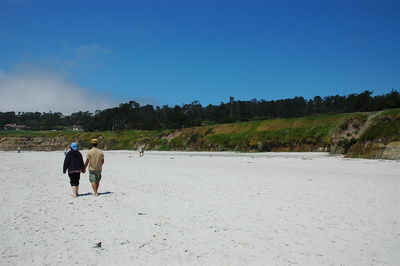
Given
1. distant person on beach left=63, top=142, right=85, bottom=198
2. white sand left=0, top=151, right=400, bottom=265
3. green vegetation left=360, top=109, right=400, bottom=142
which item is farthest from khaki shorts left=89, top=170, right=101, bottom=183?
green vegetation left=360, top=109, right=400, bottom=142

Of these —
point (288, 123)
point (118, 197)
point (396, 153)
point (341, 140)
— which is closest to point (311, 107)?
point (288, 123)

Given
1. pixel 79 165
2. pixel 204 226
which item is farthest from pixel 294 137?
pixel 204 226

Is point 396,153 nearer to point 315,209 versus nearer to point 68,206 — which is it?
point 315,209

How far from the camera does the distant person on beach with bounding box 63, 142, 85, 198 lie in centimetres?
1214

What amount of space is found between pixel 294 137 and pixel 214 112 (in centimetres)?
7989

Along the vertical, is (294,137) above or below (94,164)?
above

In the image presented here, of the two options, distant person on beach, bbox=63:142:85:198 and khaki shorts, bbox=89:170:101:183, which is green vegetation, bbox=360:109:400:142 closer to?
khaki shorts, bbox=89:170:101:183

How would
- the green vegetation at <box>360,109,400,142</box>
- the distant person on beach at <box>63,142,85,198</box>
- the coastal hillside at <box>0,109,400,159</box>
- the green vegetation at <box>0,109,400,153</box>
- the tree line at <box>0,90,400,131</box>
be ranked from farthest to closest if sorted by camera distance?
the tree line at <box>0,90,400,131</box> → the green vegetation at <box>0,109,400,153</box> → the coastal hillside at <box>0,109,400,159</box> → the green vegetation at <box>360,109,400,142</box> → the distant person on beach at <box>63,142,85,198</box>

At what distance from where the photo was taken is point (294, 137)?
4544 cm

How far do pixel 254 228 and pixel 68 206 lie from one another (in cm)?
591

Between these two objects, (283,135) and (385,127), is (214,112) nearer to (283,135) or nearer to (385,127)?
(283,135)

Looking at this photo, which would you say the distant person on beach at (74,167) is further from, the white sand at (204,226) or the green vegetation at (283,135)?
the green vegetation at (283,135)

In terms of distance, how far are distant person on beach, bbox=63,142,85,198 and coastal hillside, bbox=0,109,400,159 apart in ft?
83.8

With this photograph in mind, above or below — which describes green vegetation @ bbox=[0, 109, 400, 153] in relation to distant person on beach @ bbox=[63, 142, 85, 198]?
above
